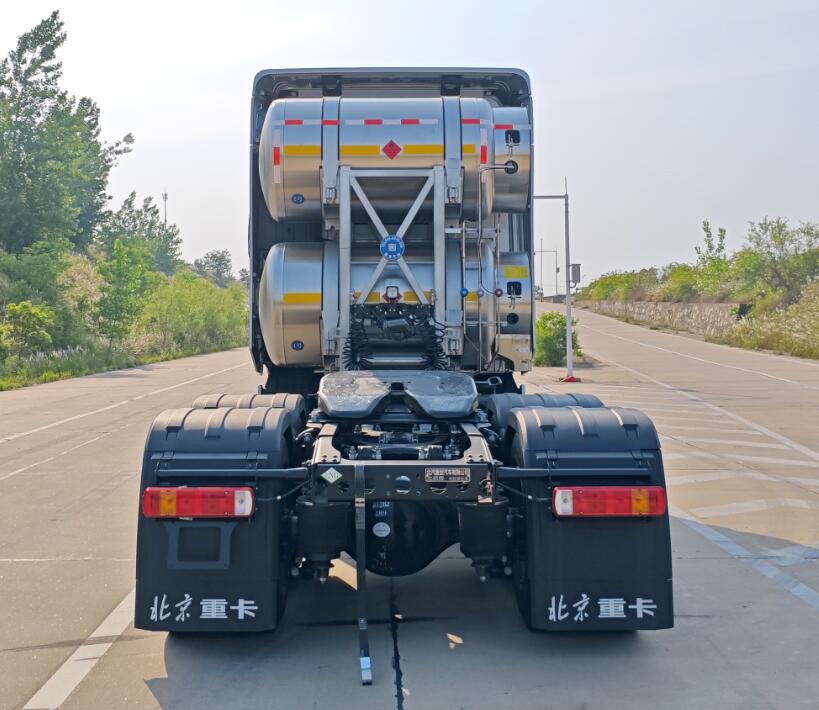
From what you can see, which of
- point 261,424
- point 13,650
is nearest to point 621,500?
point 261,424

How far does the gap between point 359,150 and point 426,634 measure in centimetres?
388

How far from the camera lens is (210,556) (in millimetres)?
5277

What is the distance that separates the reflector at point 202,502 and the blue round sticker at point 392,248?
→ 3107mm

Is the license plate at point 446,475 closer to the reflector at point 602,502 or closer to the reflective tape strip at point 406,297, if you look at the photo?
the reflector at point 602,502

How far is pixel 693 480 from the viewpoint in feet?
36.2

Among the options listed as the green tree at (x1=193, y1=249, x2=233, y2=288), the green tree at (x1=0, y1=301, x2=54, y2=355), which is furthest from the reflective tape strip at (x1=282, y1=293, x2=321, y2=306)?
the green tree at (x1=193, y1=249, x2=233, y2=288)

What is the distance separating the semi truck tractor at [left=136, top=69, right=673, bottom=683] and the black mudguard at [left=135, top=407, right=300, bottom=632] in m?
0.01

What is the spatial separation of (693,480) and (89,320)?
1258 inches

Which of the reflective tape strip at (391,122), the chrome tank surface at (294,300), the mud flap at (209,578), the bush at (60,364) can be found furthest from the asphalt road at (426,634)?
the bush at (60,364)

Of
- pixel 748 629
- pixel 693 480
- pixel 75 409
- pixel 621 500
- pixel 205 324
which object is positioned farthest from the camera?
pixel 205 324

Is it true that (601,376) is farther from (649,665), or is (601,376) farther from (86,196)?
(86,196)

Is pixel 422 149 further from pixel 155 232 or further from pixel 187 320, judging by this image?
pixel 155 232

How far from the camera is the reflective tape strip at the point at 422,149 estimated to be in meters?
7.91

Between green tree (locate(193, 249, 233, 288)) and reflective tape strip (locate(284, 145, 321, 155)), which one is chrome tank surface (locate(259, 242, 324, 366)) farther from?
green tree (locate(193, 249, 233, 288))
